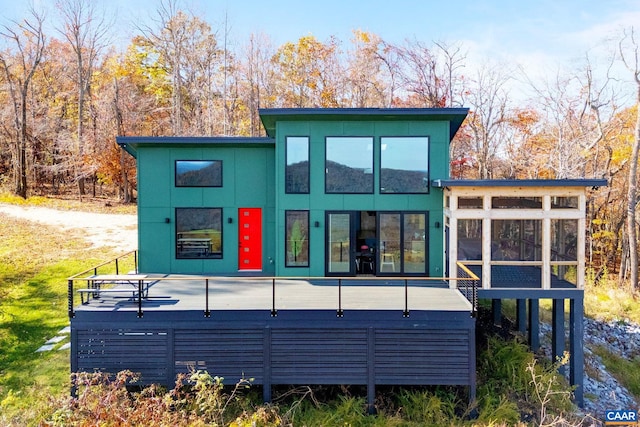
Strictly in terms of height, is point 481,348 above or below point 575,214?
below

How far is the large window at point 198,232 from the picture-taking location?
970 cm

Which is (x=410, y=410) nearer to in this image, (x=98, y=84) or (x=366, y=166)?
(x=366, y=166)

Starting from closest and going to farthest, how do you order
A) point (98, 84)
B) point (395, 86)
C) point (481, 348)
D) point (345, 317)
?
point (345, 317) < point (481, 348) < point (395, 86) < point (98, 84)

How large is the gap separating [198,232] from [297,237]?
2.71 m

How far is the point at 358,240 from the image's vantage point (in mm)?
9094

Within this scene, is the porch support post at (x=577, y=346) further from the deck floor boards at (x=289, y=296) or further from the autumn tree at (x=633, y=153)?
the autumn tree at (x=633, y=153)

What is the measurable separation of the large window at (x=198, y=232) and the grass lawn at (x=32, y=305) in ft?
11.5

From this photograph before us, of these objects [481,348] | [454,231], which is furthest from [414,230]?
[481,348]

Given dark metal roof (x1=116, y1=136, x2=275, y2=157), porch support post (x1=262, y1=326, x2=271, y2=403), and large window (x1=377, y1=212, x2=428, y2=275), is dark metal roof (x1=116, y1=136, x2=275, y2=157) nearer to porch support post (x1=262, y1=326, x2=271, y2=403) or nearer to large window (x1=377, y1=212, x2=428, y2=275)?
large window (x1=377, y1=212, x2=428, y2=275)

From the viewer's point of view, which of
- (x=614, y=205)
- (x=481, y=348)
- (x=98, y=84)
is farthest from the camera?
(x=98, y=84)

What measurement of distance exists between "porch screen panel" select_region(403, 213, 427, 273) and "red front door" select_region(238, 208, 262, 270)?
375 centimetres

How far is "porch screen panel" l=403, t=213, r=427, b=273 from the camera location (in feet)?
29.6

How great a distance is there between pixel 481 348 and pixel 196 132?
18318mm

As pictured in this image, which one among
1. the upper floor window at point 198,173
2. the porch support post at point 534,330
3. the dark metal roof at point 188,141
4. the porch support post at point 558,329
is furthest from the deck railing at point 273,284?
the dark metal roof at point 188,141
